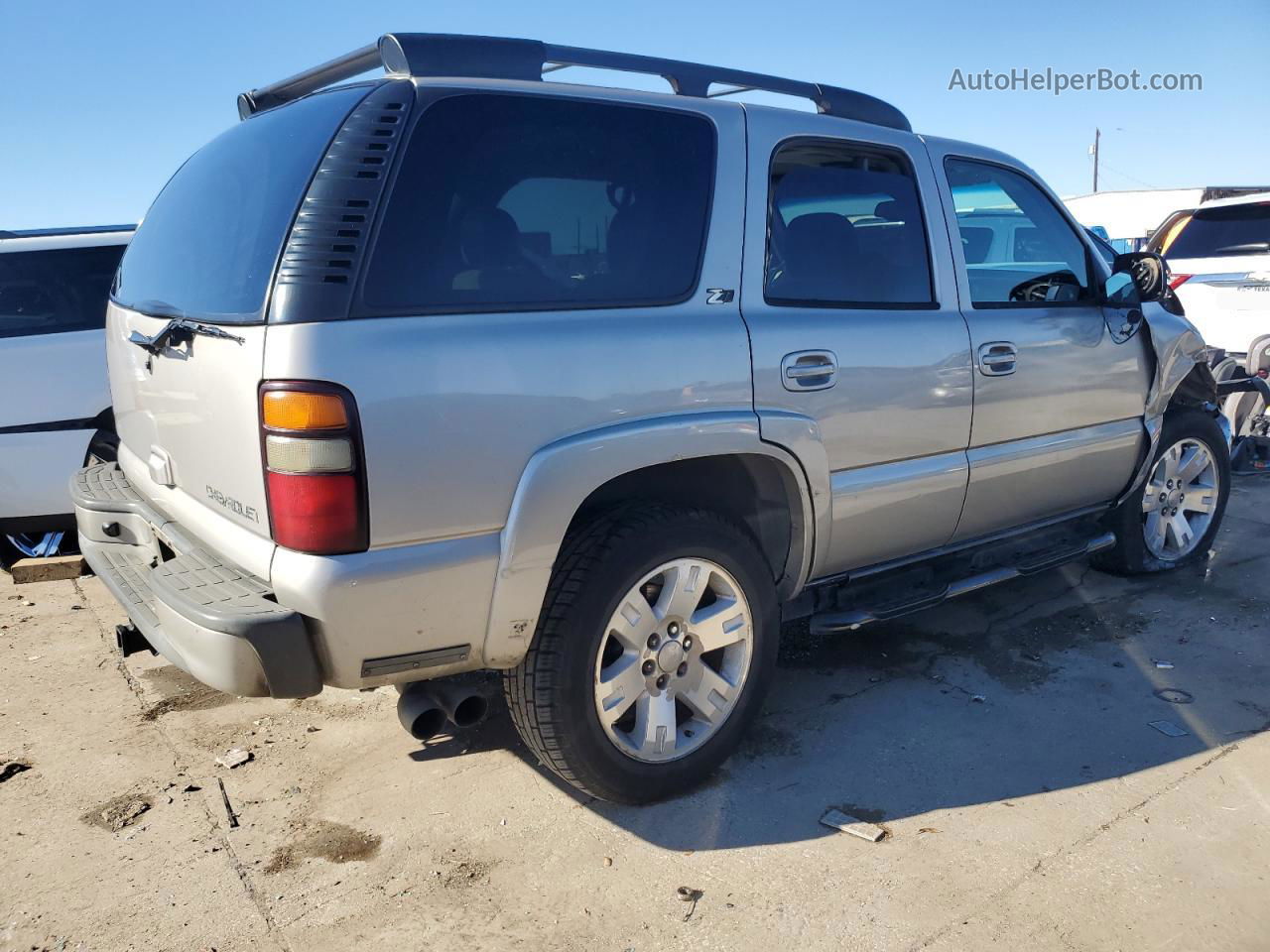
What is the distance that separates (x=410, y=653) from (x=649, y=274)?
3.88 ft

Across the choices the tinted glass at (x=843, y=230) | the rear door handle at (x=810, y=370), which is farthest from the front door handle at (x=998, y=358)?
the rear door handle at (x=810, y=370)

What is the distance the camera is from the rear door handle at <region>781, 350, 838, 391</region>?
281 cm

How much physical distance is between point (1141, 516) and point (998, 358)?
160 cm

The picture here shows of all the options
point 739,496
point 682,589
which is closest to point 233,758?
point 682,589

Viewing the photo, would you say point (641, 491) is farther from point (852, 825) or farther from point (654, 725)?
point (852, 825)

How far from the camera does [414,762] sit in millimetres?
3064

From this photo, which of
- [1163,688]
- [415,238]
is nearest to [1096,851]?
[1163,688]

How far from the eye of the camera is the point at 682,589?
270cm

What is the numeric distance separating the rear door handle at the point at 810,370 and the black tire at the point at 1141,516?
87.5 inches

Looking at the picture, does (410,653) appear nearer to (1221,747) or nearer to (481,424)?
(481,424)

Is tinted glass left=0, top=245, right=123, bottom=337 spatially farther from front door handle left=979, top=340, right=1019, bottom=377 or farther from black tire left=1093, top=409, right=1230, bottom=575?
black tire left=1093, top=409, right=1230, bottom=575

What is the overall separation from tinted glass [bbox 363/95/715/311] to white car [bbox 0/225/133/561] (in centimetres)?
313

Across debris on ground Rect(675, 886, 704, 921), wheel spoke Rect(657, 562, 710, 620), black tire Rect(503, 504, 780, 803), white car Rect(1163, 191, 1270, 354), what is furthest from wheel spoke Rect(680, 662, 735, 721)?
white car Rect(1163, 191, 1270, 354)

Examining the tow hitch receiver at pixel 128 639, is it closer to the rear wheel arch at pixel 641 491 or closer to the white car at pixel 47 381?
the rear wheel arch at pixel 641 491
